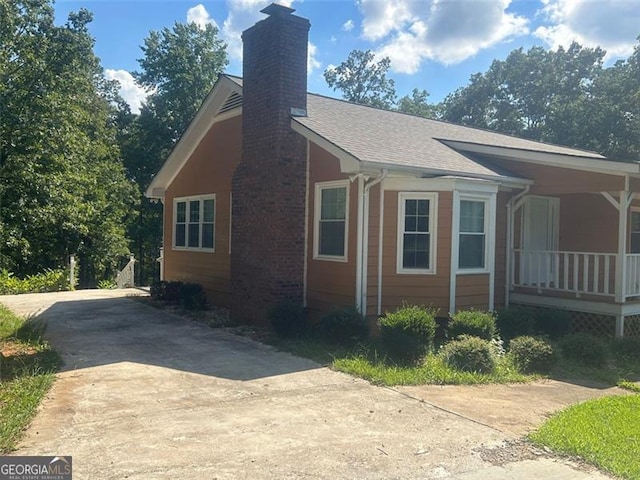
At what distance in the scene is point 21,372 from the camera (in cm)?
714

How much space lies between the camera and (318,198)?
10938 mm

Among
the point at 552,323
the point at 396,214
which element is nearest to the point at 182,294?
the point at 396,214

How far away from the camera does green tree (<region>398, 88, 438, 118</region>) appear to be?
4753 centimetres

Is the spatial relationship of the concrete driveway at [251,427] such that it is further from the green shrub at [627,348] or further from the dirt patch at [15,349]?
the green shrub at [627,348]

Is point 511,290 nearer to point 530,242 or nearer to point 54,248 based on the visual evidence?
point 530,242

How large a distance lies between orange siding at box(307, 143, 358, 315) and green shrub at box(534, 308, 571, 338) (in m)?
3.59

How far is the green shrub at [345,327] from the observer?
8.92 m

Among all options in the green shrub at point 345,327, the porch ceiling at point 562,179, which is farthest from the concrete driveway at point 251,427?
the porch ceiling at point 562,179

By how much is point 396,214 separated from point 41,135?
15.3m

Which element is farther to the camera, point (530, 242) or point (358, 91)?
point (358, 91)

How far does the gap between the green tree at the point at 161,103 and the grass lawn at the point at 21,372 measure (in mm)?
24303

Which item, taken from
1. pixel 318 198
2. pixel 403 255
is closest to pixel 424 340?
pixel 403 255

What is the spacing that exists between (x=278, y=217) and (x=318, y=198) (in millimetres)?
903

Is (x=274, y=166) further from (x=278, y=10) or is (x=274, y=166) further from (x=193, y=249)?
(x=193, y=249)
